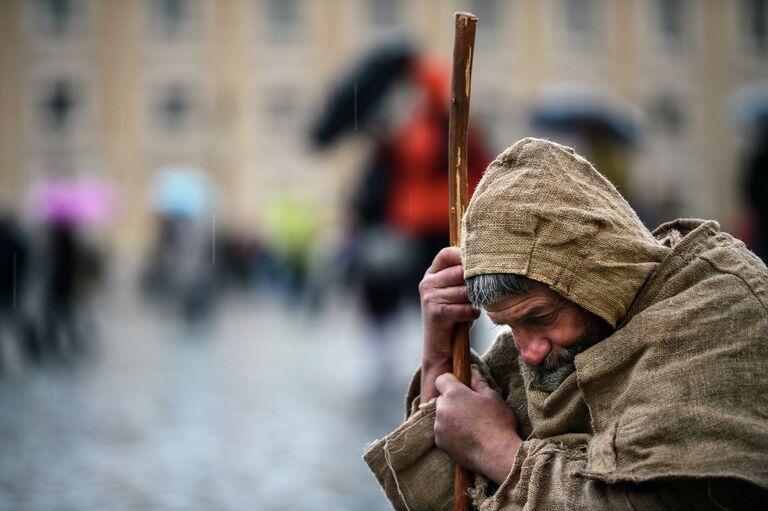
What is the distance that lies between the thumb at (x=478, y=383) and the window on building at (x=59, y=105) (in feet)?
155

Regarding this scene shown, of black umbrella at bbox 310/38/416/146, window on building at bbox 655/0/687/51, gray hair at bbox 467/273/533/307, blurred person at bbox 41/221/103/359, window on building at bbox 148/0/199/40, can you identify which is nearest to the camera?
gray hair at bbox 467/273/533/307

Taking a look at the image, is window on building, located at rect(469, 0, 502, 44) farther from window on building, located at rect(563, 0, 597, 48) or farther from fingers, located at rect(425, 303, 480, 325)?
fingers, located at rect(425, 303, 480, 325)

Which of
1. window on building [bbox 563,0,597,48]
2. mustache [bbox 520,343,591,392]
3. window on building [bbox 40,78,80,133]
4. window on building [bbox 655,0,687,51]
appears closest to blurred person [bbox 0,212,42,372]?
mustache [bbox 520,343,591,392]

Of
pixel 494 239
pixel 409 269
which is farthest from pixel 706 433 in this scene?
pixel 409 269

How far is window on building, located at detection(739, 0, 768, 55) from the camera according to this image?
2071 inches

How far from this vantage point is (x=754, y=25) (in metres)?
53.0

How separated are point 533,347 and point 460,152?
50 cm

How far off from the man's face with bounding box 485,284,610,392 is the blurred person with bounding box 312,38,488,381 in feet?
20.4

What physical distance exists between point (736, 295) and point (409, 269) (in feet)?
23.2

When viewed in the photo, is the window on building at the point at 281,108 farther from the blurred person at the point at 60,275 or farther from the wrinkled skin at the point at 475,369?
the wrinkled skin at the point at 475,369

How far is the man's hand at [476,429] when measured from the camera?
2.51m

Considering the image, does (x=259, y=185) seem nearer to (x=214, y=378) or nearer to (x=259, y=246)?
(x=259, y=246)

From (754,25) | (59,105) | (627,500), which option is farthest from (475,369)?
(754,25)

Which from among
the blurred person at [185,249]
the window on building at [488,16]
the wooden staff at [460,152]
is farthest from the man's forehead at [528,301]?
the window on building at [488,16]
